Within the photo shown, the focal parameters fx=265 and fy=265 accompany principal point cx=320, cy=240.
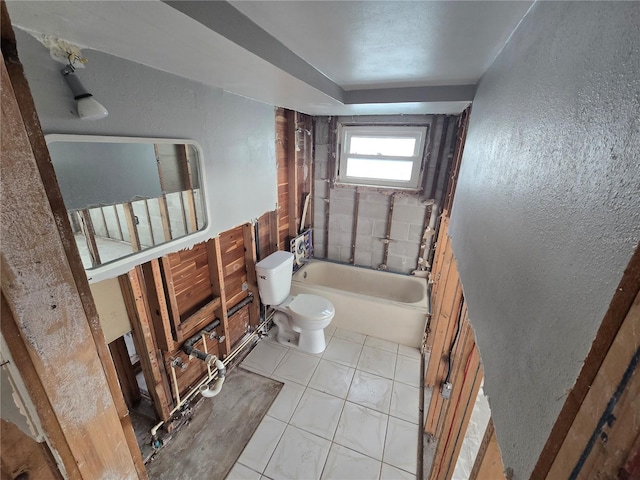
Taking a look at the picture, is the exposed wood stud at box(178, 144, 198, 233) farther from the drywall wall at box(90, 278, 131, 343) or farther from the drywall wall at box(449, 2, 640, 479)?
the drywall wall at box(449, 2, 640, 479)

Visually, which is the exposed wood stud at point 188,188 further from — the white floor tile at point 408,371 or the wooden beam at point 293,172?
the white floor tile at point 408,371

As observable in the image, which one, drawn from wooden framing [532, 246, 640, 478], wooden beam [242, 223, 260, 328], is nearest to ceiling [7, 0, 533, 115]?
wooden framing [532, 246, 640, 478]

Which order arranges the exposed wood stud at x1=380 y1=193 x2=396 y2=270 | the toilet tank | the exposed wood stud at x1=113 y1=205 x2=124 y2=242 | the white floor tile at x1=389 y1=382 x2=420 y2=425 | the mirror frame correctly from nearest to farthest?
the mirror frame
the exposed wood stud at x1=113 y1=205 x2=124 y2=242
the white floor tile at x1=389 y1=382 x2=420 y2=425
the toilet tank
the exposed wood stud at x1=380 y1=193 x2=396 y2=270

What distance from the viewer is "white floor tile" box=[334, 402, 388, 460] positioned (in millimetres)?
1772

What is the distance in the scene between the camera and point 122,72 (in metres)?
1.10

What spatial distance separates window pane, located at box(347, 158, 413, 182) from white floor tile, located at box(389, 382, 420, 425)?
2.01 m

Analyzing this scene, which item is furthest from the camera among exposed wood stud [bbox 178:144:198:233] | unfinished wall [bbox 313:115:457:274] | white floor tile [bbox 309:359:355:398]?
unfinished wall [bbox 313:115:457:274]

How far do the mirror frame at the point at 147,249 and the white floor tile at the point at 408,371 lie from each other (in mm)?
1956

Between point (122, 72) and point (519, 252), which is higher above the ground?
point (122, 72)

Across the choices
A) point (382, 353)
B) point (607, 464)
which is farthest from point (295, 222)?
point (607, 464)

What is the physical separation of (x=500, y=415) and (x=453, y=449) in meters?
0.76

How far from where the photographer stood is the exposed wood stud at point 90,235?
43.9 inches

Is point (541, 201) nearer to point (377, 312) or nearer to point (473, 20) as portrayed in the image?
point (473, 20)

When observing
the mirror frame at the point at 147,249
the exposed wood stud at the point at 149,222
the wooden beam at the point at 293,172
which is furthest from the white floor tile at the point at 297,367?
the exposed wood stud at the point at 149,222
